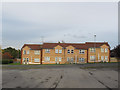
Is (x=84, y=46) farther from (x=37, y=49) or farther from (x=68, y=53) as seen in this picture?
(x=37, y=49)

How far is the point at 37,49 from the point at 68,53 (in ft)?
35.6

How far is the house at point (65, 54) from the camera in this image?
3450 cm

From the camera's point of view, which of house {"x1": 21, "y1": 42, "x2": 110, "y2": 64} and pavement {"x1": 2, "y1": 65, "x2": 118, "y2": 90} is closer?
pavement {"x1": 2, "y1": 65, "x2": 118, "y2": 90}

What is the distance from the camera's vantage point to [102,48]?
35125 mm

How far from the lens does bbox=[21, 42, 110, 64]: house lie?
34.5 metres

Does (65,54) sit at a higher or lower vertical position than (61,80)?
higher

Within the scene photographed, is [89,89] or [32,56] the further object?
[32,56]

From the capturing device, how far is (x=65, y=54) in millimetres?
34531

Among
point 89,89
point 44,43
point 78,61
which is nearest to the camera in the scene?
point 89,89

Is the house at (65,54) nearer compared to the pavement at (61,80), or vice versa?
the pavement at (61,80)

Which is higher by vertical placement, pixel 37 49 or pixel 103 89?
pixel 37 49

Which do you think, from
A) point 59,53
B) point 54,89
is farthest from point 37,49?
point 54,89

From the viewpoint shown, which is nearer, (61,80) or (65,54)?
(61,80)


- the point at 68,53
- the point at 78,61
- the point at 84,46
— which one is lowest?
the point at 78,61
